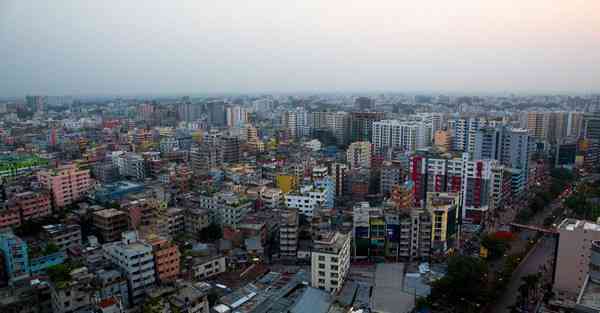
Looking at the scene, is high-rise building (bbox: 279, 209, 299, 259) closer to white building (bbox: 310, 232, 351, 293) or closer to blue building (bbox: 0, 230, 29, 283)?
white building (bbox: 310, 232, 351, 293)

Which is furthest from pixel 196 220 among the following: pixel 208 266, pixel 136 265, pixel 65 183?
pixel 65 183

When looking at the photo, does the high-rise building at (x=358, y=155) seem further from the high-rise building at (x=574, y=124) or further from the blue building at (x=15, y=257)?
the high-rise building at (x=574, y=124)

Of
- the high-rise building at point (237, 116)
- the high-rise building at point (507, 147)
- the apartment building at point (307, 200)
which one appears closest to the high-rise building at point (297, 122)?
the high-rise building at point (237, 116)

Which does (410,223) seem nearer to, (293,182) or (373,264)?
(373,264)

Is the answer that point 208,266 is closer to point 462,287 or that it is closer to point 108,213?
point 108,213

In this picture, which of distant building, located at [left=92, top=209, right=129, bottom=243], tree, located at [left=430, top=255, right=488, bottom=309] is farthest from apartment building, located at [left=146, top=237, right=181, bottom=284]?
tree, located at [left=430, top=255, right=488, bottom=309]

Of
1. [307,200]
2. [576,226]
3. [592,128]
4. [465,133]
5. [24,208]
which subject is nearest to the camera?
[576,226]
